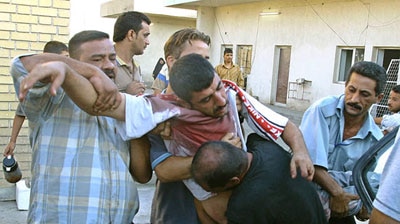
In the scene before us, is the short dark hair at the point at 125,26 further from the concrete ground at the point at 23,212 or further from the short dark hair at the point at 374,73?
the concrete ground at the point at 23,212

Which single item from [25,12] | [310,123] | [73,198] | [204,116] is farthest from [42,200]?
[25,12]

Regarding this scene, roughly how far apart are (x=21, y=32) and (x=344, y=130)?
10.3ft

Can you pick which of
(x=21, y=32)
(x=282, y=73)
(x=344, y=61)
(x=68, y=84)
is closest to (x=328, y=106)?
(x=68, y=84)

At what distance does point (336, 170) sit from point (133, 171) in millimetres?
1168

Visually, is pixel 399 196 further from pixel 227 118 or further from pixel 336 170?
pixel 336 170

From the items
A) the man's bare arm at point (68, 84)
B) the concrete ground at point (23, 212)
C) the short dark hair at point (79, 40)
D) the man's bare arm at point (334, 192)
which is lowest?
the concrete ground at point (23, 212)

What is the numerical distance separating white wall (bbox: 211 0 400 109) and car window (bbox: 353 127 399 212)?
9.11 m

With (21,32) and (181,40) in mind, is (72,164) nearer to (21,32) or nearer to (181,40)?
(181,40)

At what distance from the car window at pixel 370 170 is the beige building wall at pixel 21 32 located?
3224 mm

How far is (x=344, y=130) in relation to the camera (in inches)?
97.0

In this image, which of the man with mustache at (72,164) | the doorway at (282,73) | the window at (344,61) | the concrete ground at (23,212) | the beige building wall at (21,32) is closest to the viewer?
the man with mustache at (72,164)

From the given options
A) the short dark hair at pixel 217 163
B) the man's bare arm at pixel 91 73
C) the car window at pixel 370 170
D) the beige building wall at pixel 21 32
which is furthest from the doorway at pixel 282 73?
the man's bare arm at pixel 91 73

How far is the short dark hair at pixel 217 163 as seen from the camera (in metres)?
1.65

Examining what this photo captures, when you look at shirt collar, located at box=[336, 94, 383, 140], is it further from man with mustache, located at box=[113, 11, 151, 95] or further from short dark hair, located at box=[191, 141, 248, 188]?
man with mustache, located at box=[113, 11, 151, 95]
